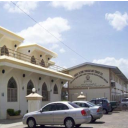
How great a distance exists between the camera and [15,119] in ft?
65.0

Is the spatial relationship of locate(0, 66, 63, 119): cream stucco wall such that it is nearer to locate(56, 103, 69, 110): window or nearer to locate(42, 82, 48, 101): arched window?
locate(42, 82, 48, 101): arched window

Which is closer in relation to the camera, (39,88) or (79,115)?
(79,115)

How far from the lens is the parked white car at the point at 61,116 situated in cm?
1383

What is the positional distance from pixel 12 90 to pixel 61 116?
27.1 feet

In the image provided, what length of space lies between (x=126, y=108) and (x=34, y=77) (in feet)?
46.0

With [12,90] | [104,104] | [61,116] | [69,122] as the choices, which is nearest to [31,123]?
[61,116]

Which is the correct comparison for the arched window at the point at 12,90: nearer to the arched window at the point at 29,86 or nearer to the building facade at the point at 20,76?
the building facade at the point at 20,76

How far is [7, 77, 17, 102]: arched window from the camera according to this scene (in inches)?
822

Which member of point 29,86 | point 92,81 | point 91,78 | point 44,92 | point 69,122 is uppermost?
point 91,78

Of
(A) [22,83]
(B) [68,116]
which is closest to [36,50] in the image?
(A) [22,83]

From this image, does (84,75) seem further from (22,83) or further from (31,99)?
(31,99)

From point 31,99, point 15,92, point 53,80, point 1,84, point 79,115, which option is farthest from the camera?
point 53,80

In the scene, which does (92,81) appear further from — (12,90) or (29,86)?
(12,90)

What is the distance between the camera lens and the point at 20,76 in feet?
74.1
